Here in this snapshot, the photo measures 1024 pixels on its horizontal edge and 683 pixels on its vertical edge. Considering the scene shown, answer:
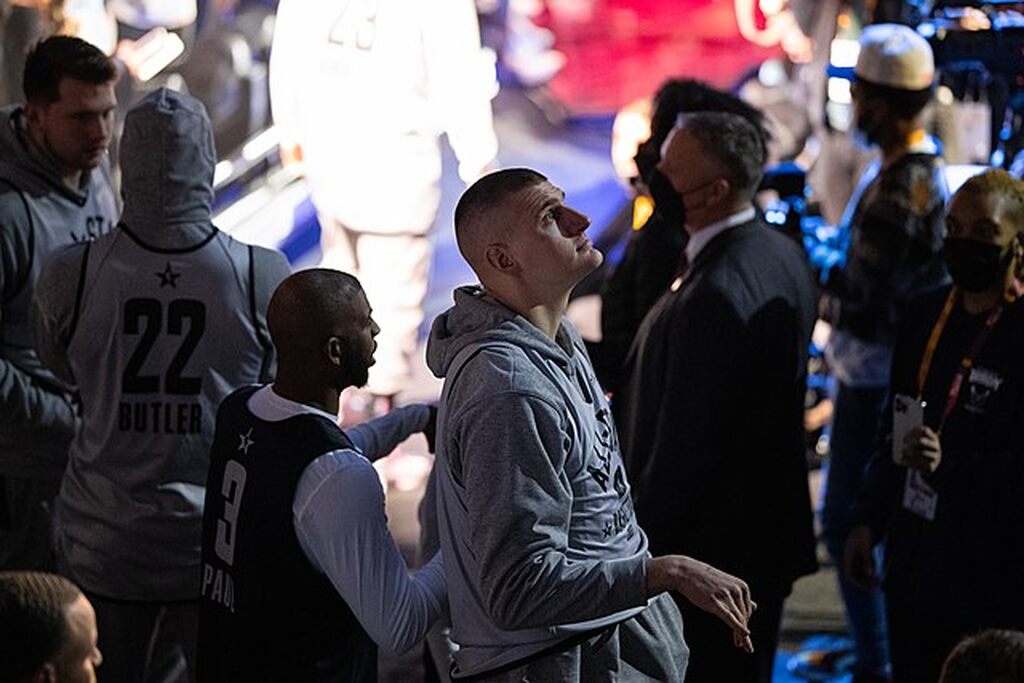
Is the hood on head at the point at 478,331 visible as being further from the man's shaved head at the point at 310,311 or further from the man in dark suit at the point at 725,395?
the man in dark suit at the point at 725,395

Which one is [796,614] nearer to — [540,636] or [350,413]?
[350,413]

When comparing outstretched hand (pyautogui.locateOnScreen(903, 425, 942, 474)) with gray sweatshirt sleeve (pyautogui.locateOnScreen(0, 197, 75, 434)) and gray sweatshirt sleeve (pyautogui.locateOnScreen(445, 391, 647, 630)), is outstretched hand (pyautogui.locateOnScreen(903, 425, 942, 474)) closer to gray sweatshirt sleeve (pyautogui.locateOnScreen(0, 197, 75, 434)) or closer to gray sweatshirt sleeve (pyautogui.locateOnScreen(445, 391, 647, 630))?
gray sweatshirt sleeve (pyautogui.locateOnScreen(445, 391, 647, 630))

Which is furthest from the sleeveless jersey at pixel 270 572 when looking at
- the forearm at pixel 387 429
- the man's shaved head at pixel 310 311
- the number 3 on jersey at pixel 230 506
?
the forearm at pixel 387 429

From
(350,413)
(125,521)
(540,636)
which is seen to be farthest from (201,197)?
(350,413)

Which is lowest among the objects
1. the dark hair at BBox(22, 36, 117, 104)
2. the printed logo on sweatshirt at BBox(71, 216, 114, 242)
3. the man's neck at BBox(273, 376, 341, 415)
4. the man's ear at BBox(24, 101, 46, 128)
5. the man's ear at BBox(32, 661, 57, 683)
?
the man's ear at BBox(32, 661, 57, 683)

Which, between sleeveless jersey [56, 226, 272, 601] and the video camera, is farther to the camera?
the video camera

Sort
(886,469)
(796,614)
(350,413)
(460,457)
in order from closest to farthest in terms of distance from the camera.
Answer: (460,457) < (886,469) < (796,614) < (350,413)

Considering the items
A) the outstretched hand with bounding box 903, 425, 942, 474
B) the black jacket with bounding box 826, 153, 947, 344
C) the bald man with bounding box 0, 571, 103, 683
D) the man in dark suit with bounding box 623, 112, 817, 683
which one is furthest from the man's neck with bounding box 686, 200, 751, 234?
the bald man with bounding box 0, 571, 103, 683

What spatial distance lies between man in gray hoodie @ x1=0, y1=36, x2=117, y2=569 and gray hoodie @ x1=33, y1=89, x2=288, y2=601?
0.29 metres

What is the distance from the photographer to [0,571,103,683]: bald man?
196 cm

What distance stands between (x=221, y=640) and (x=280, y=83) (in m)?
2.72

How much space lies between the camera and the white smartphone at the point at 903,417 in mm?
3299

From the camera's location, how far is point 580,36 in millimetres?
5566

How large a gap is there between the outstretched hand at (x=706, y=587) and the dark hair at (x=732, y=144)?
131cm
